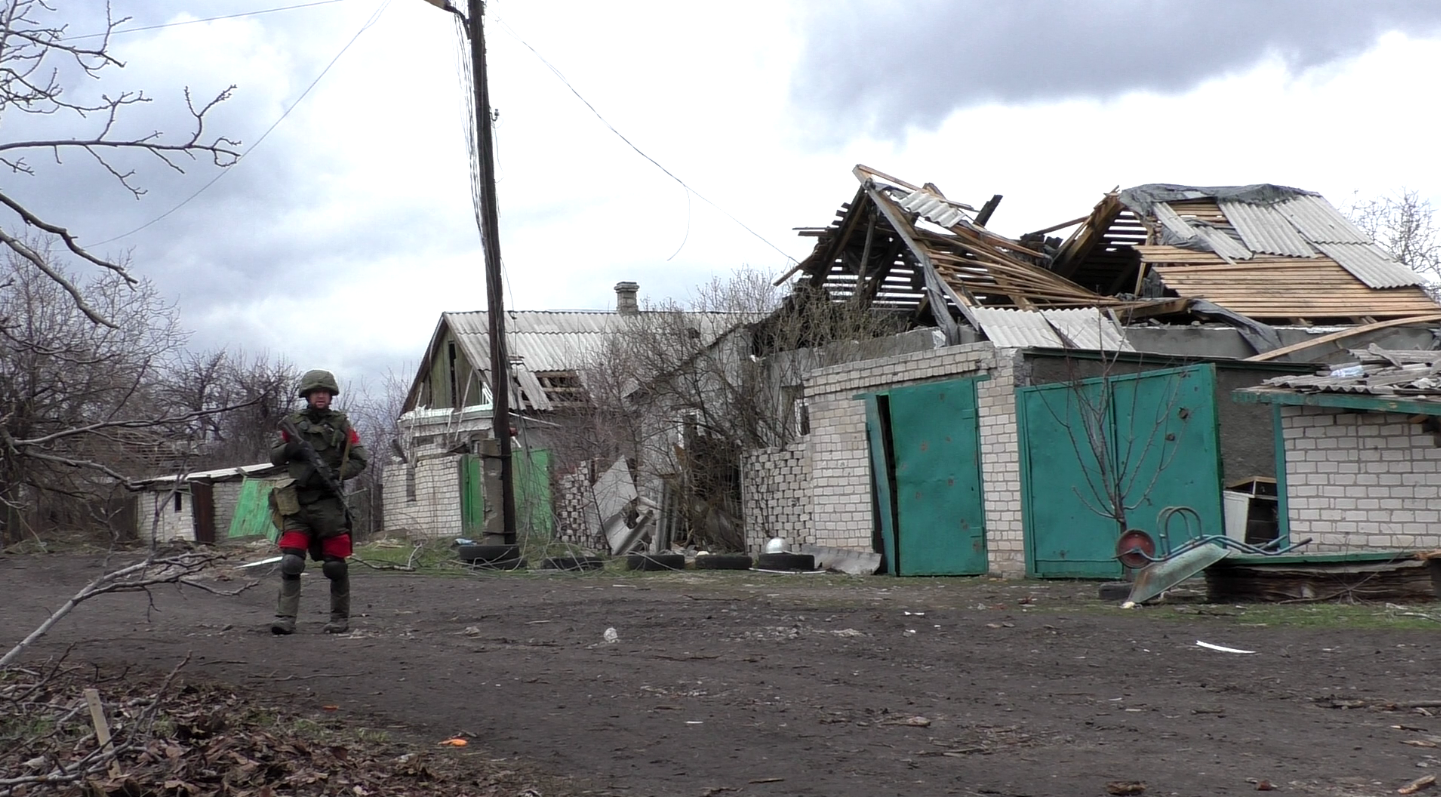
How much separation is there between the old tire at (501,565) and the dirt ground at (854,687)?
552 cm

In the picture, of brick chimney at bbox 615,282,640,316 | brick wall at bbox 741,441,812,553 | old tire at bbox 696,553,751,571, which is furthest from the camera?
brick chimney at bbox 615,282,640,316

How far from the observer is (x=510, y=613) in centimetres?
1003

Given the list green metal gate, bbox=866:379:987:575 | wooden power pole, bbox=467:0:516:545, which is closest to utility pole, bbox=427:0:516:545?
wooden power pole, bbox=467:0:516:545

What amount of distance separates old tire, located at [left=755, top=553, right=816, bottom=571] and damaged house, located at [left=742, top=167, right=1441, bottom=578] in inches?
20.3

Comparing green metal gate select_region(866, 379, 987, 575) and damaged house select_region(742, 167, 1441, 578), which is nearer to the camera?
damaged house select_region(742, 167, 1441, 578)

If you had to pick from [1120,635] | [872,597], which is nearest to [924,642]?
[1120,635]

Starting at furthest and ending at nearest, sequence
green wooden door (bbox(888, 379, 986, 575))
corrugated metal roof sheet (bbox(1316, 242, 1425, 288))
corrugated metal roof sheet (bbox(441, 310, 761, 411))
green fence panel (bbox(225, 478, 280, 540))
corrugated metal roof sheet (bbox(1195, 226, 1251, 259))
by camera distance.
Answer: corrugated metal roof sheet (bbox(441, 310, 761, 411))
green fence panel (bbox(225, 478, 280, 540))
corrugated metal roof sheet (bbox(1195, 226, 1251, 259))
corrugated metal roof sheet (bbox(1316, 242, 1425, 288))
green wooden door (bbox(888, 379, 986, 575))

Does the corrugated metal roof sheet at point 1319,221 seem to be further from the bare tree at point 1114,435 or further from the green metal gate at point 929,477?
the bare tree at point 1114,435

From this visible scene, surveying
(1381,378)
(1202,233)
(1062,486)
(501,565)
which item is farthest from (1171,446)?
(1202,233)

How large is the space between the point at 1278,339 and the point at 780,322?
7.09 meters

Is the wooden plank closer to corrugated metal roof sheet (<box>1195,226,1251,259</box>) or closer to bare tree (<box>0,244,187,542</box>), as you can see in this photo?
corrugated metal roof sheet (<box>1195,226,1251,259</box>)

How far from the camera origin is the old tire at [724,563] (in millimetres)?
15570

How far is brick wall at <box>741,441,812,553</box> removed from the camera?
54.4ft

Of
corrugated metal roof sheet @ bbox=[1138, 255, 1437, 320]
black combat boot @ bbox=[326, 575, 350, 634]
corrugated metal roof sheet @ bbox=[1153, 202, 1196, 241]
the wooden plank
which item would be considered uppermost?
corrugated metal roof sheet @ bbox=[1153, 202, 1196, 241]
